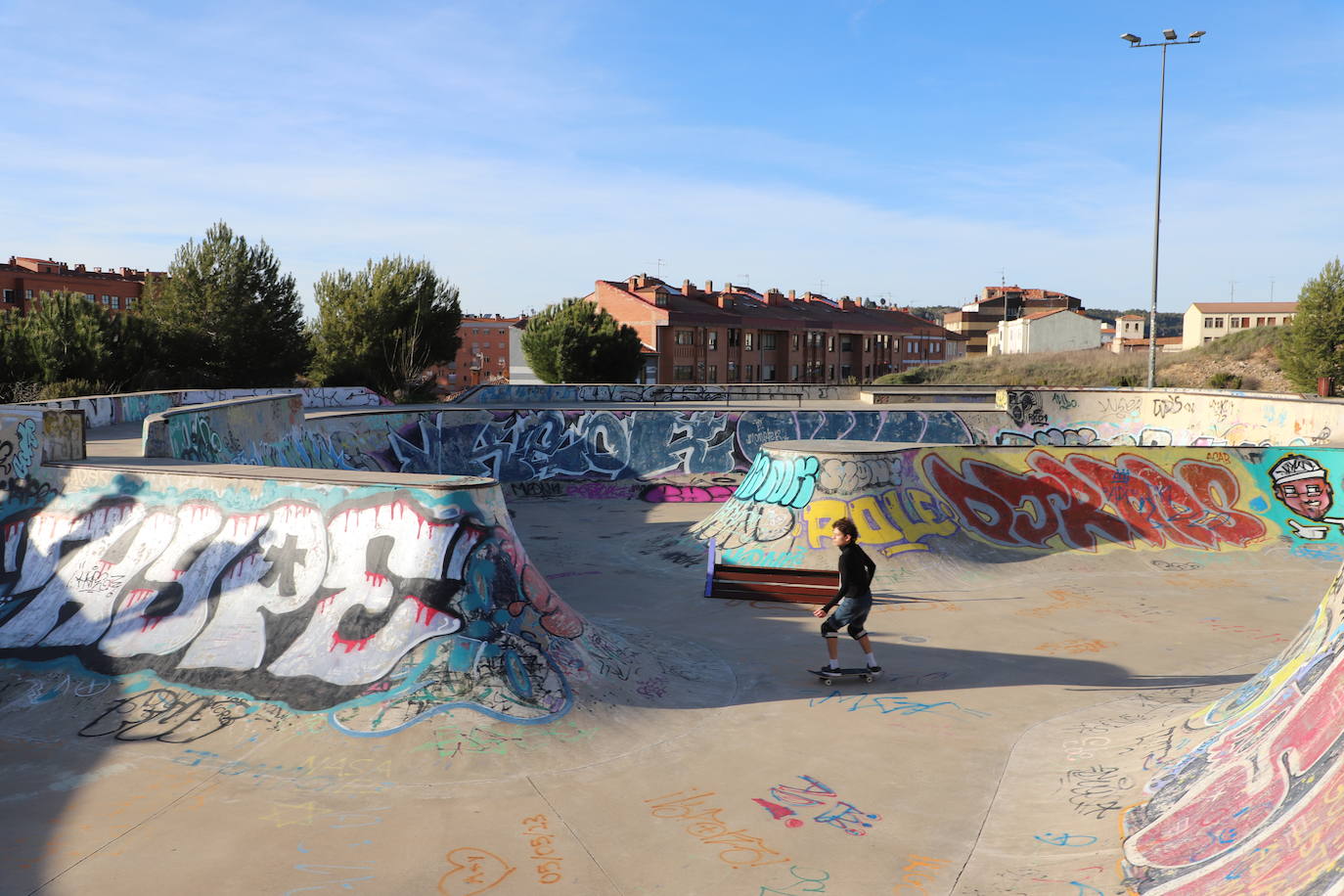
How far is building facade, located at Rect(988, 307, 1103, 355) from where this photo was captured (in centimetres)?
8988

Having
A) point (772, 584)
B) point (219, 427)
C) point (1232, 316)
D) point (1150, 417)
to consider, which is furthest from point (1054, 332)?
point (219, 427)

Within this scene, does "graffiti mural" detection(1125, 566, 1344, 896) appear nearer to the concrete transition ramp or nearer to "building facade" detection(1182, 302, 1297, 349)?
the concrete transition ramp

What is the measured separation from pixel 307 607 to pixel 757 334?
225 ft

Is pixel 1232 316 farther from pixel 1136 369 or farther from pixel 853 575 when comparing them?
pixel 853 575

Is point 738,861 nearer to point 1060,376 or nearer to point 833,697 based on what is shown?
point 833,697

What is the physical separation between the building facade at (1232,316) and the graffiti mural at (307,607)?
104490mm

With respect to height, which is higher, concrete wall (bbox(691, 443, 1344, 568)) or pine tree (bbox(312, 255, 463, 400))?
pine tree (bbox(312, 255, 463, 400))

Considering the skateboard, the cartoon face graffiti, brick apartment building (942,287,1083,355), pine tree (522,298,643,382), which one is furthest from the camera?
brick apartment building (942,287,1083,355)

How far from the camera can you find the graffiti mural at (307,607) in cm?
742

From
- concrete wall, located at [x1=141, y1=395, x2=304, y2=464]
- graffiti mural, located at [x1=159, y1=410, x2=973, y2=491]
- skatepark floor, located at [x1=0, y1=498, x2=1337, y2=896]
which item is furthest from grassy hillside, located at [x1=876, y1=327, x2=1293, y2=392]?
skatepark floor, located at [x1=0, y1=498, x2=1337, y2=896]

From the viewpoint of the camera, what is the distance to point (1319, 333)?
138 feet

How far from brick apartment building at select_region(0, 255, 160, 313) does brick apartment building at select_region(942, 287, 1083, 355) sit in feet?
292

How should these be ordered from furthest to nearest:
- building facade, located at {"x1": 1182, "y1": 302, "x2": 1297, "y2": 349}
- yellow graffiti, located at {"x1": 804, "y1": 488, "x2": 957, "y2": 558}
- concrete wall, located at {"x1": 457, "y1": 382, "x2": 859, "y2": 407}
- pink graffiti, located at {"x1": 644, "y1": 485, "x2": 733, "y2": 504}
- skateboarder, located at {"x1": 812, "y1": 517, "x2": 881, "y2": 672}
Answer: building facade, located at {"x1": 1182, "y1": 302, "x2": 1297, "y2": 349} < concrete wall, located at {"x1": 457, "y1": 382, "x2": 859, "y2": 407} < pink graffiti, located at {"x1": 644, "y1": 485, "x2": 733, "y2": 504} < yellow graffiti, located at {"x1": 804, "y1": 488, "x2": 957, "y2": 558} < skateboarder, located at {"x1": 812, "y1": 517, "x2": 881, "y2": 672}

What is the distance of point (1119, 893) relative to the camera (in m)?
4.59
